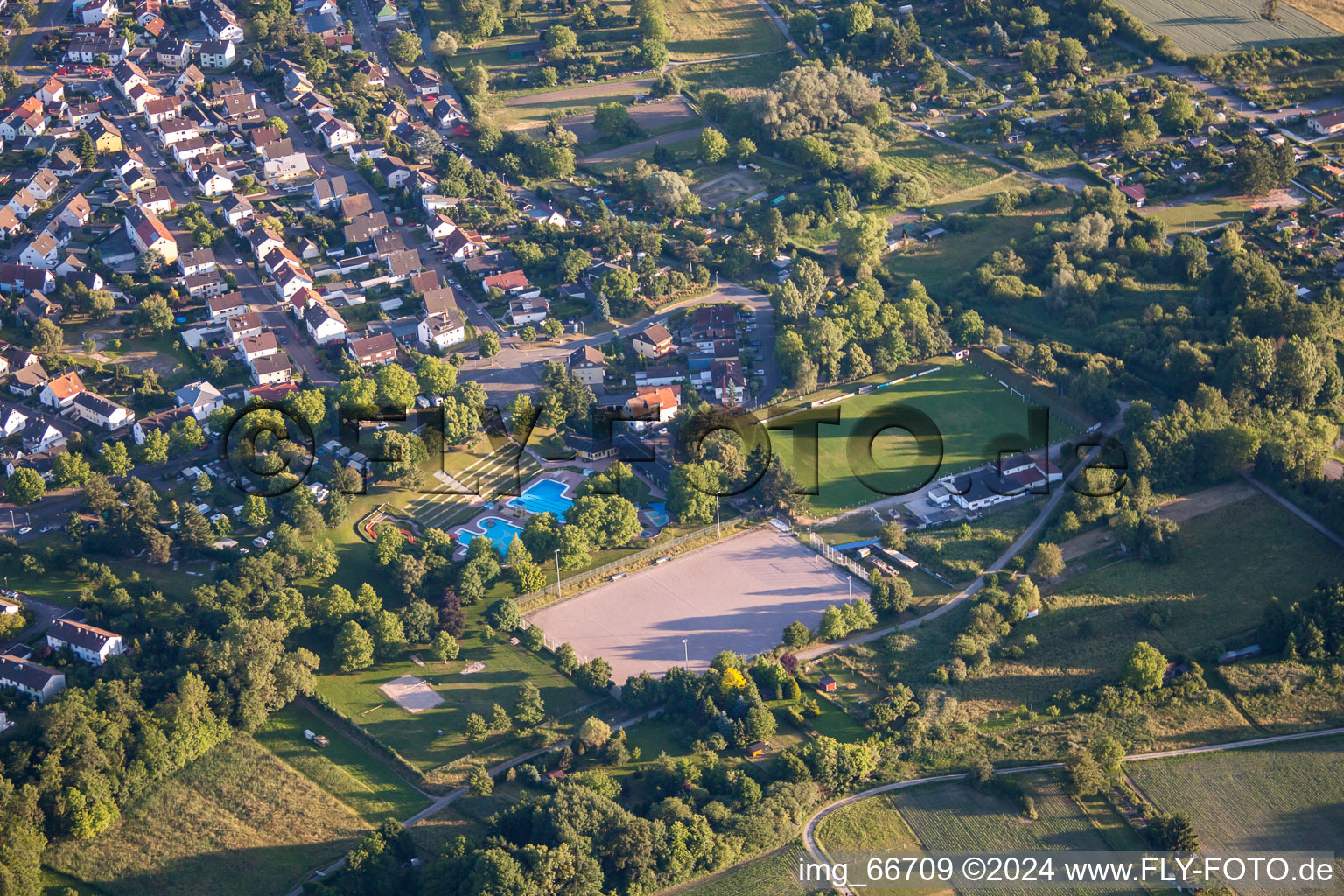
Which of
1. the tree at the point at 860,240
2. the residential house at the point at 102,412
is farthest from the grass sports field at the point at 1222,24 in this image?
the residential house at the point at 102,412

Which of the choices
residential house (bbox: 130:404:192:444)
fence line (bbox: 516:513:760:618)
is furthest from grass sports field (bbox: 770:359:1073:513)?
residential house (bbox: 130:404:192:444)

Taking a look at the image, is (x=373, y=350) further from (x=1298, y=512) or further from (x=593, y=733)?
(x=1298, y=512)

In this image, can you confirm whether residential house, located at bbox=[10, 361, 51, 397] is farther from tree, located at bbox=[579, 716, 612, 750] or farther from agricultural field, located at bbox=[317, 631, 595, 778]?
tree, located at bbox=[579, 716, 612, 750]

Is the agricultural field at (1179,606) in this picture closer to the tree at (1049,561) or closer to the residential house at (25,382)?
the tree at (1049,561)

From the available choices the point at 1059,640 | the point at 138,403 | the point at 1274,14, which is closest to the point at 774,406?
the point at 1059,640

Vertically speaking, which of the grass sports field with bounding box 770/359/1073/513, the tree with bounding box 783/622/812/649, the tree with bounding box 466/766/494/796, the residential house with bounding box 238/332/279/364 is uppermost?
the residential house with bounding box 238/332/279/364

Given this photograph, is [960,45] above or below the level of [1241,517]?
above

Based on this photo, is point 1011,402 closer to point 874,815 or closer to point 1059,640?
point 1059,640

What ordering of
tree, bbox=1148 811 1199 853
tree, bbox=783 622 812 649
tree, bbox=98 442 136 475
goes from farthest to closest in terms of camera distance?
tree, bbox=98 442 136 475, tree, bbox=783 622 812 649, tree, bbox=1148 811 1199 853
